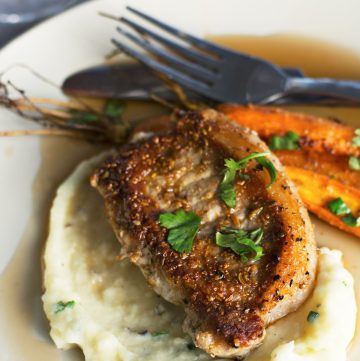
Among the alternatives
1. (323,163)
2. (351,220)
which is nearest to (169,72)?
(323,163)

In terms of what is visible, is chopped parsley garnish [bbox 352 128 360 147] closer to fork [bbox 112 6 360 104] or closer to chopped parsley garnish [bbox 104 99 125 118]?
fork [bbox 112 6 360 104]

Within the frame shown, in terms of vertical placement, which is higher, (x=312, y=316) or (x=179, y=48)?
(x=179, y=48)

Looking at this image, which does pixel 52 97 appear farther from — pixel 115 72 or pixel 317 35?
pixel 317 35

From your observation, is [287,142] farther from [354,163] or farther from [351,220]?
[351,220]

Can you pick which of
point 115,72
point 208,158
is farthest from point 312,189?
point 115,72

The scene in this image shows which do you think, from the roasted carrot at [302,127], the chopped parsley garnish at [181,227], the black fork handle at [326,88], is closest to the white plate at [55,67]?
the black fork handle at [326,88]
